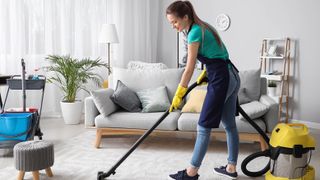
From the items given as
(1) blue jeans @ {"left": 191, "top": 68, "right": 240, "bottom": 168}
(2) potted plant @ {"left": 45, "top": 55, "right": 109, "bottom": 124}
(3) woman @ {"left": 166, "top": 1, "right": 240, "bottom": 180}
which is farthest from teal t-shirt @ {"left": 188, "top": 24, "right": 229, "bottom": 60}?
(2) potted plant @ {"left": 45, "top": 55, "right": 109, "bottom": 124}

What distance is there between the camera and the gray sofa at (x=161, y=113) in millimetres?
3424

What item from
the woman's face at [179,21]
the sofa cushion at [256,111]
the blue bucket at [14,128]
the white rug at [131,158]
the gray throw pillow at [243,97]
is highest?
the woman's face at [179,21]

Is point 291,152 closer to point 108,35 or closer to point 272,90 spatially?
point 272,90

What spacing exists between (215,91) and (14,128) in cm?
200

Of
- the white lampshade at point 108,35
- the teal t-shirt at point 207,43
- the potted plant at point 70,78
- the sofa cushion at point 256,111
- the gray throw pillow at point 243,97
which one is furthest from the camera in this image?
the white lampshade at point 108,35

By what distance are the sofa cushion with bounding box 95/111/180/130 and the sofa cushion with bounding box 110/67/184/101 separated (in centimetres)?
50

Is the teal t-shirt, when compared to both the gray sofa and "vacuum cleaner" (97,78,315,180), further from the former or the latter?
the gray sofa

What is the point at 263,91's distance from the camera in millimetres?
4031

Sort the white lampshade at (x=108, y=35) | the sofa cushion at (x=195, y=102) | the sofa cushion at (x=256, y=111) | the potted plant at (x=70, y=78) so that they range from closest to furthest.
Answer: the sofa cushion at (x=256, y=111), the sofa cushion at (x=195, y=102), the potted plant at (x=70, y=78), the white lampshade at (x=108, y=35)

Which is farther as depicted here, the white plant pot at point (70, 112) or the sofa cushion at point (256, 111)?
the white plant pot at point (70, 112)

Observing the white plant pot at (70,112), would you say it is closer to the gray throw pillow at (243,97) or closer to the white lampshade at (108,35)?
the white lampshade at (108,35)

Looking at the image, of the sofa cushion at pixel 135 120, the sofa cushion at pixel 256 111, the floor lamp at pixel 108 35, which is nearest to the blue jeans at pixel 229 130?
the sofa cushion at pixel 256 111

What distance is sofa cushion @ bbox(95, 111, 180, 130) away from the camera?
354cm

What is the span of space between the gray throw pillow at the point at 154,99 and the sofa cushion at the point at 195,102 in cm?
21
